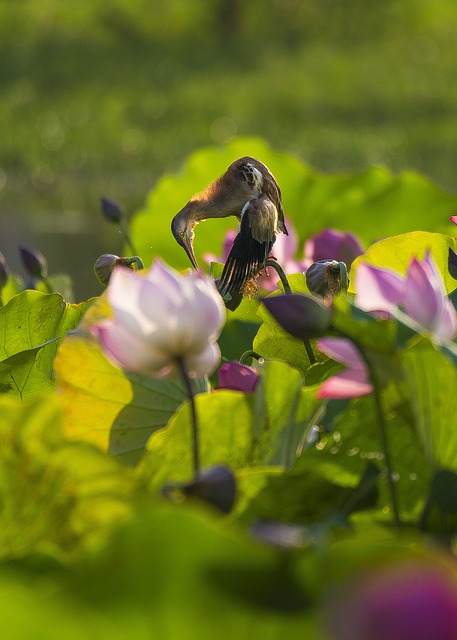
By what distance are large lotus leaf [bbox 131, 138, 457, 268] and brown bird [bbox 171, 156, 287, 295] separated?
46cm

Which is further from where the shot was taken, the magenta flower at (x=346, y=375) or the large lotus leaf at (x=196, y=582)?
the magenta flower at (x=346, y=375)

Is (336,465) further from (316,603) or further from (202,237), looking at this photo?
(202,237)

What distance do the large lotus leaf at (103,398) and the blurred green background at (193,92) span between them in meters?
2.84

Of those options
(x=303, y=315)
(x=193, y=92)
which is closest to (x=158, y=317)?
(x=303, y=315)

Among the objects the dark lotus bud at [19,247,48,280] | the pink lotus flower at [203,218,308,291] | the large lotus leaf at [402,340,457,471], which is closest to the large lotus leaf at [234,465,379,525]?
the large lotus leaf at [402,340,457,471]

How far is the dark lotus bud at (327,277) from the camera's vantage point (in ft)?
1.62

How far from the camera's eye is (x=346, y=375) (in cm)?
34

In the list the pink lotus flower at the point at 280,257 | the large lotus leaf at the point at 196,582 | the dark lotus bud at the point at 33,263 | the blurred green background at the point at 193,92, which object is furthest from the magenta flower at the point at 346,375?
the blurred green background at the point at 193,92

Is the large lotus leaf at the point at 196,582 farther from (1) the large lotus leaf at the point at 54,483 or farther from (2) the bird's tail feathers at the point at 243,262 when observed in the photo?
(2) the bird's tail feathers at the point at 243,262

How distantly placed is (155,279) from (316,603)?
0.39 feet

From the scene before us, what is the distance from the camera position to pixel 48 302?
1.83 feet

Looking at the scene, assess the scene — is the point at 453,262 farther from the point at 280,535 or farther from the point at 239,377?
the point at 280,535

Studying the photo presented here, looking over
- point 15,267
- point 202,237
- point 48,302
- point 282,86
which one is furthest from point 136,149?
point 48,302

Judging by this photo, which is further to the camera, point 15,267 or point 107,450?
point 15,267
